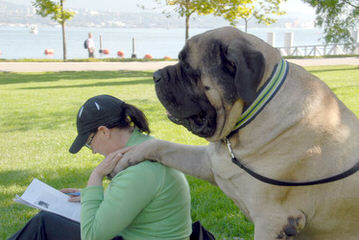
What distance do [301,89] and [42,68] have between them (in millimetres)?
19333

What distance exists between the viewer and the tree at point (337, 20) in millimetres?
11977

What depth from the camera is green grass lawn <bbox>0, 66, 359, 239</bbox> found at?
421 cm

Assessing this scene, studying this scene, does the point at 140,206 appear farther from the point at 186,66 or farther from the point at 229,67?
the point at 229,67

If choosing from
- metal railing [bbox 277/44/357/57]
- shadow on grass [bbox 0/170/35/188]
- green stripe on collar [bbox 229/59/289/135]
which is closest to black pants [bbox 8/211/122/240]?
green stripe on collar [bbox 229/59/289/135]

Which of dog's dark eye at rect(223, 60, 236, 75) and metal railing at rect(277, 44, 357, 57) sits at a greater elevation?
dog's dark eye at rect(223, 60, 236, 75)

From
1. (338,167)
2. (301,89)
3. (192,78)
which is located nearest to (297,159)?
(338,167)

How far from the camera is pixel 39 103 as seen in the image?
10.9 metres

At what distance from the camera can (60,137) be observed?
A: 7.54 m

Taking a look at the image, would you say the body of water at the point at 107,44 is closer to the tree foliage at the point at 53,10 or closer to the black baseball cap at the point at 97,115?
the tree foliage at the point at 53,10

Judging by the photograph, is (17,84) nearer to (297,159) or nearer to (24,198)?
(24,198)

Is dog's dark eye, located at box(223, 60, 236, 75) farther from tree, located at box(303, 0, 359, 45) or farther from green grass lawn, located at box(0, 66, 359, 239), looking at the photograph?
tree, located at box(303, 0, 359, 45)

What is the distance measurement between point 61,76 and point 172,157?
604 inches

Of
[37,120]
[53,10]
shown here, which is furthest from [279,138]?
[53,10]

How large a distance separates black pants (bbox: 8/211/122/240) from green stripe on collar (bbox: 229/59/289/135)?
1.32m
